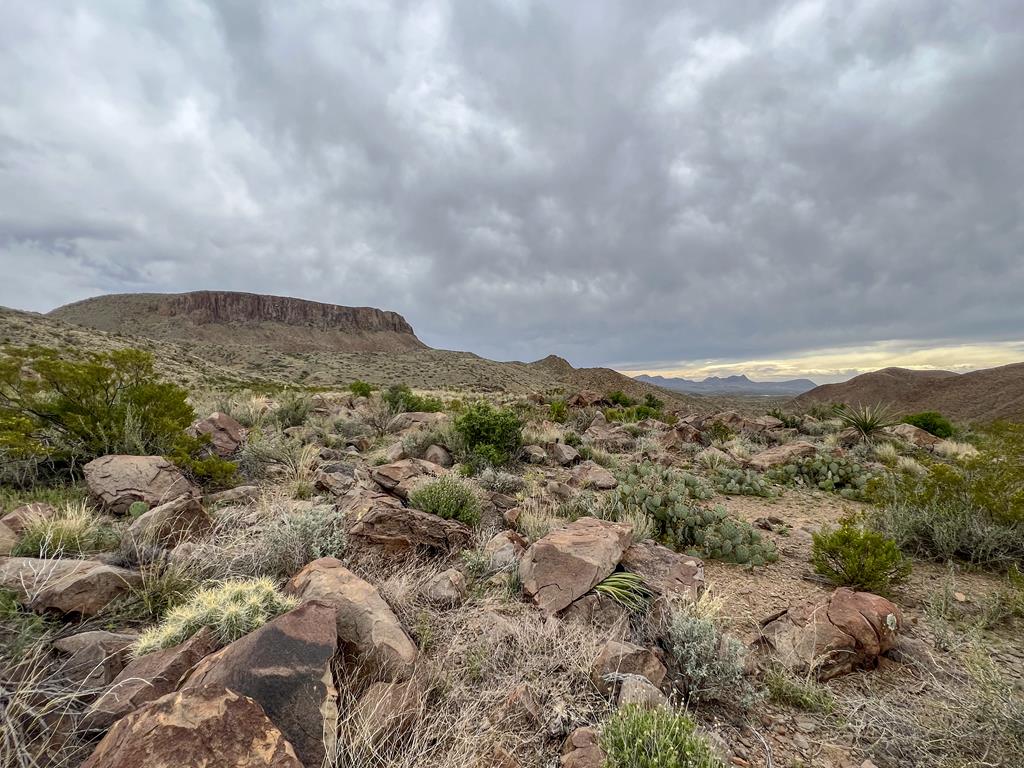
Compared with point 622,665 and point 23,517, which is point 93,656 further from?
point 622,665

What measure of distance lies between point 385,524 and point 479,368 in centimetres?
5191

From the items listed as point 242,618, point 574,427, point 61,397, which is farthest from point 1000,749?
point 574,427

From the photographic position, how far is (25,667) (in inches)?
89.7

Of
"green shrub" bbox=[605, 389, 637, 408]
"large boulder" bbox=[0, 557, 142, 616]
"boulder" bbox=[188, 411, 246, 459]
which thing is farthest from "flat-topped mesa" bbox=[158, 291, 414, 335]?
"large boulder" bbox=[0, 557, 142, 616]

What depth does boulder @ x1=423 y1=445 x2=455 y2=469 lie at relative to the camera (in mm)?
8516

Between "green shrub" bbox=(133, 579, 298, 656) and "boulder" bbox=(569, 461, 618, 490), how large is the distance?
5568 millimetres

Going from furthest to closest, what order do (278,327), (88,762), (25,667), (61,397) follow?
(278,327) → (61,397) → (25,667) → (88,762)

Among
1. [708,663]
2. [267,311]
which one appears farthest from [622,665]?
[267,311]

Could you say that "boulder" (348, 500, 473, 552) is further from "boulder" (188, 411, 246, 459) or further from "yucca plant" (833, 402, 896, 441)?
"yucca plant" (833, 402, 896, 441)

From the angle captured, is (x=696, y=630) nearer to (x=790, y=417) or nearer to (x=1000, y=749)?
(x=1000, y=749)

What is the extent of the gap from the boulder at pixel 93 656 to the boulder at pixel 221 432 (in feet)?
16.8

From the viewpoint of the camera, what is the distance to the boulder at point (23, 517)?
12.0 ft

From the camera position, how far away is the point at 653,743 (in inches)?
81.0

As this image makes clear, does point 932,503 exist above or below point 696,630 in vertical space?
above
